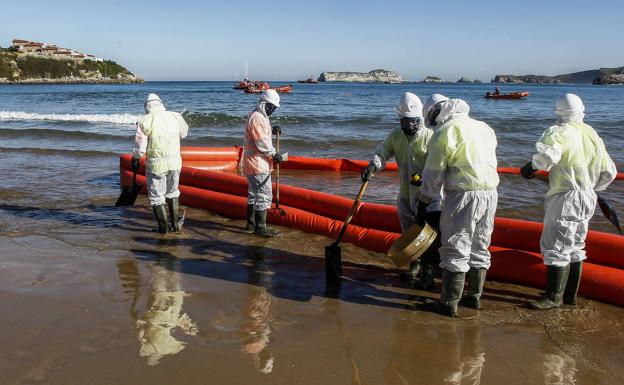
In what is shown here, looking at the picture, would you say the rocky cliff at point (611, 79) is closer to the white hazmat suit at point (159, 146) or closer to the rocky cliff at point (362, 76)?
the rocky cliff at point (362, 76)

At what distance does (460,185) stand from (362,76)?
7613 inches

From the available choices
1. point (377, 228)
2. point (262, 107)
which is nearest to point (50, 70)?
point (262, 107)

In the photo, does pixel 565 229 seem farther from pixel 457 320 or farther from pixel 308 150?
pixel 308 150

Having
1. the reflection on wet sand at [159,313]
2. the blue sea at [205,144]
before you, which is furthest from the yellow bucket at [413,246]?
the blue sea at [205,144]

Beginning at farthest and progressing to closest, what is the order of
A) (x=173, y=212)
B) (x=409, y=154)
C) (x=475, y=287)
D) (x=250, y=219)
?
(x=250, y=219)
(x=173, y=212)
(x=409, y=154)
(x=475, y=287)

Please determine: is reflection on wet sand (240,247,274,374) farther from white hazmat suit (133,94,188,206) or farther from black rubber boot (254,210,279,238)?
white hazmat suit (133,94,188,206)

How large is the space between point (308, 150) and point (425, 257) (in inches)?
436

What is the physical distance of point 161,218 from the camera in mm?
5957

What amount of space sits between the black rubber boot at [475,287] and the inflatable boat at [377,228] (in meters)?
0.69

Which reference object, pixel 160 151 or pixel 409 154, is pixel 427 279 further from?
pixel 160 151

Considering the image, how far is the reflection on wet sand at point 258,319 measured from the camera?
10.4 feet

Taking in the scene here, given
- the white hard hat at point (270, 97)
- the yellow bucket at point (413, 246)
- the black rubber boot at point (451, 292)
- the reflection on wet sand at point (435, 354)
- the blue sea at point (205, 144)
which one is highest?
the white hard hat at point (270, 97)

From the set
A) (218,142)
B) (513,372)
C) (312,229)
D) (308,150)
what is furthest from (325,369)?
(218,142)

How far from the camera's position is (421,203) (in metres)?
4.12
